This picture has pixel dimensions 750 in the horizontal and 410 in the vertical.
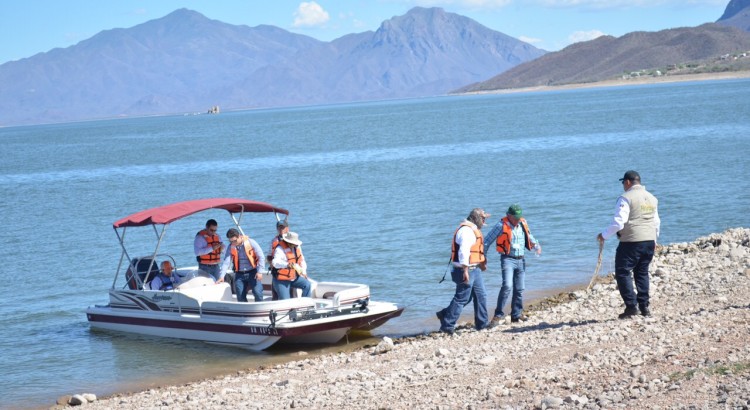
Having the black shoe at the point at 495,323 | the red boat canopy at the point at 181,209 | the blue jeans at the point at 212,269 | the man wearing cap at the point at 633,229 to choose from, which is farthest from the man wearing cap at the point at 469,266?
the blue jeans at the point at 212,269

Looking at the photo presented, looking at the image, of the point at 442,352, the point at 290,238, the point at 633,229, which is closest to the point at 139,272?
the point at 290,238

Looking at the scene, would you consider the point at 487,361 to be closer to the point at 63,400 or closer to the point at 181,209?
the point at 63,400

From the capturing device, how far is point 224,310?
1486cm

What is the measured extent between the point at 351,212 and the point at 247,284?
17074 mm

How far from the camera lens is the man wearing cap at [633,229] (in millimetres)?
11281

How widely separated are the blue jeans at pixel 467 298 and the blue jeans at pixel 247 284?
9.99 ft

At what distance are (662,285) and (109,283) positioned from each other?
12.2 meters

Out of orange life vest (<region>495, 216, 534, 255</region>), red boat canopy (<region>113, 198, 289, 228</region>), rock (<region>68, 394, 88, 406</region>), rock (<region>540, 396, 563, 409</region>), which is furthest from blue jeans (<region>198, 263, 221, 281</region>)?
rock (<region>540, 396, 563, 409</region>)

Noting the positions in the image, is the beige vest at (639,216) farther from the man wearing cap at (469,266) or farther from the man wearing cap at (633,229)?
the man wearing cap at (469,266)

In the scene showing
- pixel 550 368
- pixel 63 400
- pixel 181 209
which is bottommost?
pixel 63 400

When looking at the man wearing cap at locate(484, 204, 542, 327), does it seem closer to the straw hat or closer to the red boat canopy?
the straw hat

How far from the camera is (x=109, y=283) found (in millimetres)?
21875

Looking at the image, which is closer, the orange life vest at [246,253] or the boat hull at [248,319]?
the boat hull at [248,319]

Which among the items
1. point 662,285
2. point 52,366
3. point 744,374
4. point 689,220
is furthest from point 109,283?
point 744,374
